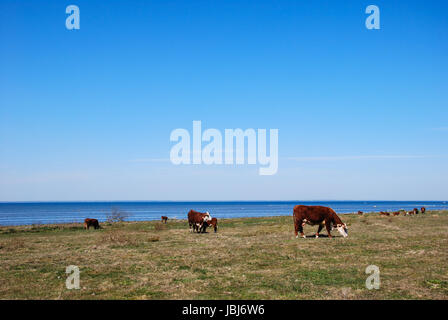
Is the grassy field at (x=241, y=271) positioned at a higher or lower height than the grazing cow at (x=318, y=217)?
lower

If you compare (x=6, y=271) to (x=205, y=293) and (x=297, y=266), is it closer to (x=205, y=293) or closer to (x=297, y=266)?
(x=205, y=293)

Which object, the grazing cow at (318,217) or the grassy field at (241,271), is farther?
the grazing cow at (318,217)

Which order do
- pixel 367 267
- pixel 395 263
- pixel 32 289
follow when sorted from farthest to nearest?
1. pixel 395 263
2. pixel 367 267
3. pixel 32 289

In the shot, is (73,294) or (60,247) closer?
(73,294)

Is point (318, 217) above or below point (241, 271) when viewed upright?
above

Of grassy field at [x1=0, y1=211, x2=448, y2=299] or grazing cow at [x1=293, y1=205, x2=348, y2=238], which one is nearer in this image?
grassy field at [x1=0, y1=211, x2=448, y2=299]

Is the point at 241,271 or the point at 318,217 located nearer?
the point at 241,271

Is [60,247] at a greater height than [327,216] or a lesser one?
lesser

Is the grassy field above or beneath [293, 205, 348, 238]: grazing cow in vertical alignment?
beneath
